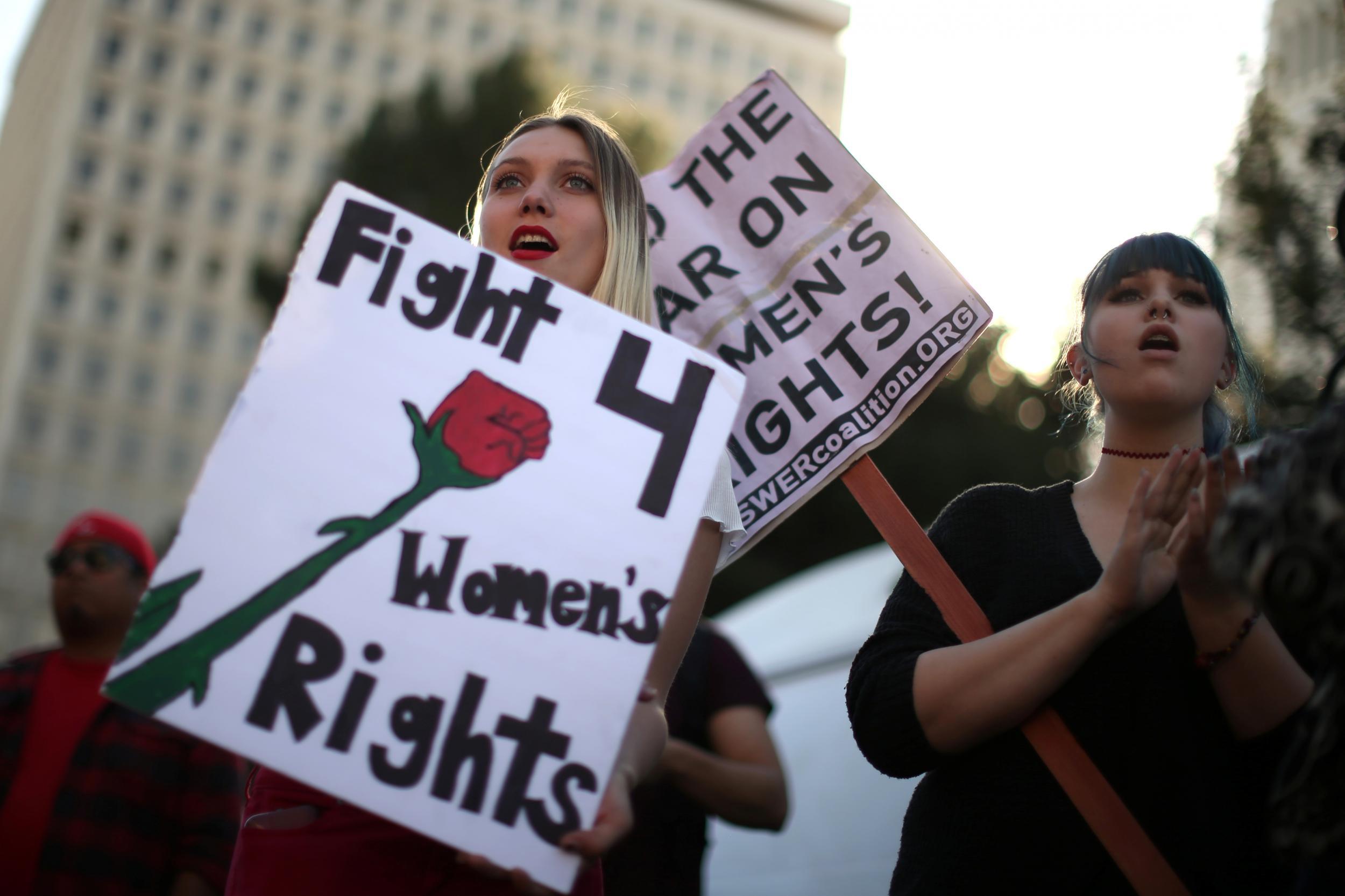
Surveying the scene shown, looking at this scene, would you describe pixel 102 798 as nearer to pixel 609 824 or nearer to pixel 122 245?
pixel 609 824

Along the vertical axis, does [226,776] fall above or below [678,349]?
below

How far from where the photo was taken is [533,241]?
7.61 ft

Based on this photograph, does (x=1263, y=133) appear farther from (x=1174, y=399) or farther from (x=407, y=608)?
(x=407, y=608)

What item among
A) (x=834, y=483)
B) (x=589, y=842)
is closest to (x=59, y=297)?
(x=834, y=483)

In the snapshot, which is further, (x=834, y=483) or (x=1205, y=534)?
(x=834, y=483)

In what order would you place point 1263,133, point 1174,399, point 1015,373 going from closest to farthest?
point 1174,399, point 1263,133, point 1015,373

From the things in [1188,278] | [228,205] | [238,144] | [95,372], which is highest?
[238,144]

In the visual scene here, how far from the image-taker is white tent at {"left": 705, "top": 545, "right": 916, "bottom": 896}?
3688 mm

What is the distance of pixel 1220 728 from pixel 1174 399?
1.79 ft

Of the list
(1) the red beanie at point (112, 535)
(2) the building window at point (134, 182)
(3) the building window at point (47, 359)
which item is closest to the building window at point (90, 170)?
(2) the building window at point (134, 182)

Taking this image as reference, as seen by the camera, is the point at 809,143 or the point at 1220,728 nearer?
the point at 1220,728

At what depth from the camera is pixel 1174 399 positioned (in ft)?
6.88

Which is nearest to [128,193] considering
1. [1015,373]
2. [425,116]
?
[425,116]

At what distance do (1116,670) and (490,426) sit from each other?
40.8 inches
